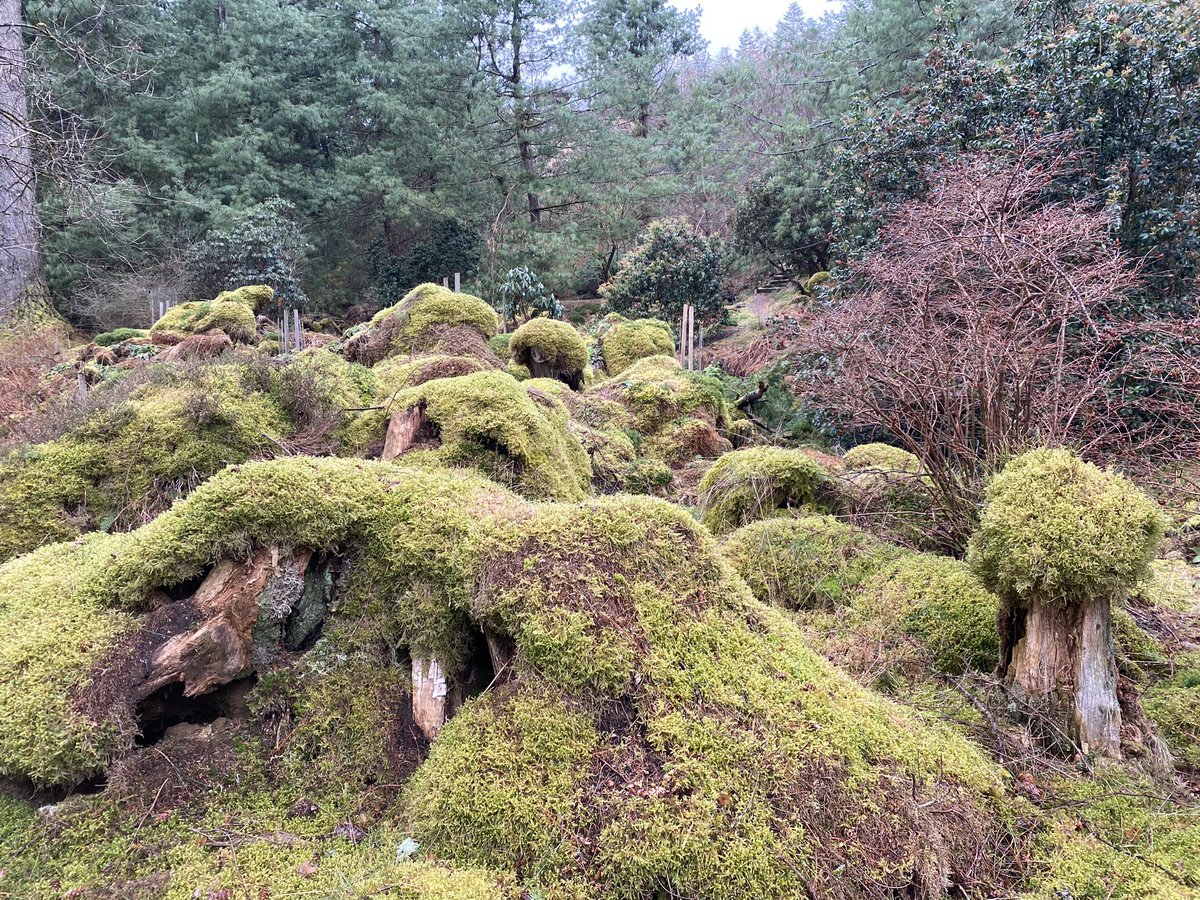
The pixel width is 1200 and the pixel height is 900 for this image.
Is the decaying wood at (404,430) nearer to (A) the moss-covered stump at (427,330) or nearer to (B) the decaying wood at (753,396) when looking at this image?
(A) the moss-covered stump at (427,330)

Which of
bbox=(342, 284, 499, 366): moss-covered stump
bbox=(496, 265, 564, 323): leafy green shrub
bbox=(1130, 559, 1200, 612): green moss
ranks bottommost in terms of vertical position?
bbox=(1130, 559, 1200, 612): green moss

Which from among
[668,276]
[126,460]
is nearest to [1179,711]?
[126,460]

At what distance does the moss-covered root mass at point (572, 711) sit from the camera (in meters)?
2.20

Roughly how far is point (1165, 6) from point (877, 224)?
3785mm

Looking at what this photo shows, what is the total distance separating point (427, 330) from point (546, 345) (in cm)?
186

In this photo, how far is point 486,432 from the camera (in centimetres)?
514

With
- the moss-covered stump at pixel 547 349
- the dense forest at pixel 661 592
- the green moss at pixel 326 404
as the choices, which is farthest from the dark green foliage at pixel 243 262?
the green moss at pixel 326 404

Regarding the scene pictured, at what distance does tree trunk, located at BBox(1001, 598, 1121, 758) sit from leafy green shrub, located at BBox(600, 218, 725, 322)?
52.6 feet

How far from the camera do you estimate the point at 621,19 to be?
1073 inches

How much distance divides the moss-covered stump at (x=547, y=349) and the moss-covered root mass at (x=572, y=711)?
7.07 m

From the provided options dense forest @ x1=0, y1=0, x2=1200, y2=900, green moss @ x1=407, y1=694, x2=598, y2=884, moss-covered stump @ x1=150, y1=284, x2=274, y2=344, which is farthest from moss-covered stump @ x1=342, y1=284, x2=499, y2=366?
green moss @ x1=407, y1=694, x2=598, y2=884

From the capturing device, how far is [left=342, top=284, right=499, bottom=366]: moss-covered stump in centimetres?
888

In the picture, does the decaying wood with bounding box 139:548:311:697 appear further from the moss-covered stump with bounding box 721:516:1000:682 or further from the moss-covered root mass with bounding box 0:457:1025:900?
the moss-covered stump with bounding box 721:516:1000:682

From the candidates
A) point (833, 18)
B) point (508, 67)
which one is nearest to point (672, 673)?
point (508, 67)
